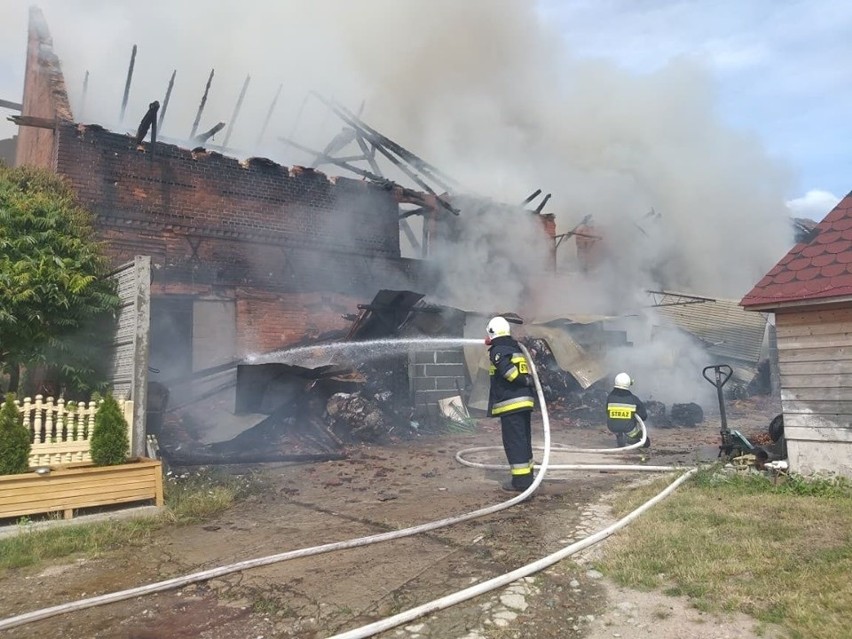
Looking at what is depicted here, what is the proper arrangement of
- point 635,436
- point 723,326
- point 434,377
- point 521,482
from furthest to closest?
point 723,326 < point 434,377 < point 635,436 < point 521,482

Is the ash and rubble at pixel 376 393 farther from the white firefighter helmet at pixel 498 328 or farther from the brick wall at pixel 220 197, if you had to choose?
the white firefighter helmet at pixel 498 328

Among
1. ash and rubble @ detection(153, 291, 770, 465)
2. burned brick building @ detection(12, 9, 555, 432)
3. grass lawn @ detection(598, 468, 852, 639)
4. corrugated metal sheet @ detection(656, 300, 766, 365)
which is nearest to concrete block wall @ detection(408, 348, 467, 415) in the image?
ash and rubble @ detection(153, 291, 770, 465)

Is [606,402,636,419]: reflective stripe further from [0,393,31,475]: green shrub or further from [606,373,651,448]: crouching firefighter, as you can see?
[0,393,31,475]: green shrub

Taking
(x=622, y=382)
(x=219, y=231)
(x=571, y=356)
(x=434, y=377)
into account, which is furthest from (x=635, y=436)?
(x=219, y=231)

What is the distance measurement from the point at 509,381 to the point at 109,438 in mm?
3765

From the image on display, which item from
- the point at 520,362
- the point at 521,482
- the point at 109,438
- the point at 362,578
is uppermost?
the point at 520,362

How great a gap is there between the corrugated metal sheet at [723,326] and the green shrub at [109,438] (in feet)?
49.5

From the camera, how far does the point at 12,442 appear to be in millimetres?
4977

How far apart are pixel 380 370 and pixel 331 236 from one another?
359 centimetres

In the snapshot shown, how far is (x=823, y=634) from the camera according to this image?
2.71 metres

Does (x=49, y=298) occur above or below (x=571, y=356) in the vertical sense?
above

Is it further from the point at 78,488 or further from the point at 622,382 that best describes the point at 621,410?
the point at 78,488

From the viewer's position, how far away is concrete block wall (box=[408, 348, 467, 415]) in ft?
38.5

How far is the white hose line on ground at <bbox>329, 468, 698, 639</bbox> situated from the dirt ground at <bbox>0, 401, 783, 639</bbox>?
52 mm
